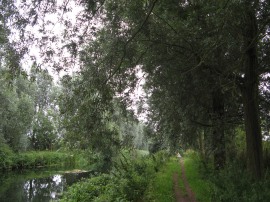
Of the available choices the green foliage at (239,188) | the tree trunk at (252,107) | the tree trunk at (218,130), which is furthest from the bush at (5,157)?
the green foliage at (239,188)

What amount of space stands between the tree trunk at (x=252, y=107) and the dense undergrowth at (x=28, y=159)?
72.7 feet

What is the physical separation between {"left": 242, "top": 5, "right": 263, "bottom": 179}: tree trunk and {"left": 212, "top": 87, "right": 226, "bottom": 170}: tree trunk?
2863mm

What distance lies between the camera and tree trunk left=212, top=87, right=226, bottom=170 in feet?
44.3

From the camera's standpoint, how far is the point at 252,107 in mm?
10445

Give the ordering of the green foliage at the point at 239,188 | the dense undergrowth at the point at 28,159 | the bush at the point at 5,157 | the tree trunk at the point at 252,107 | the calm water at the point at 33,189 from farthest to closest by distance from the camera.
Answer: the dense undergrowth at the point at 28,159 < the bush at the point at 5,157 < the calm water at the point at 33,189 < the tree trunk at the point at 252,107 < the green foliage at the point at 239,188

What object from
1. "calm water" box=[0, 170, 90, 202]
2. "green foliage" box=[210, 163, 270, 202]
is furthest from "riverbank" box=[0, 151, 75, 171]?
"green foliage" box=[210, 163, 270, 202]

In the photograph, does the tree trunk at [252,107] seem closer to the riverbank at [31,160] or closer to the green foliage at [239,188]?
the green foliage at [239,188]

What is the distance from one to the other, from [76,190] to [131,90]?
653 cm

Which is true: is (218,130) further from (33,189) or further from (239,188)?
(33,189)

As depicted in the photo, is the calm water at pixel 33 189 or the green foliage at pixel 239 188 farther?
the calm water at pixel 33 189

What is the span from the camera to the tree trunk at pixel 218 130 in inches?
532

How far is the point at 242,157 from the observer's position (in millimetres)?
14656

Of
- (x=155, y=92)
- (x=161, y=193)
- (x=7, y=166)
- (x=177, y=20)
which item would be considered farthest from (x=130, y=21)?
(x=7, y=166)

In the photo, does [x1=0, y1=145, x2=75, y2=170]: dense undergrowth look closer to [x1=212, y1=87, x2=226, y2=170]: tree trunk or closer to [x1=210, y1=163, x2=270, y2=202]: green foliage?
[x1=212, y1=87, x2=226, y2=170]: tree trunk
